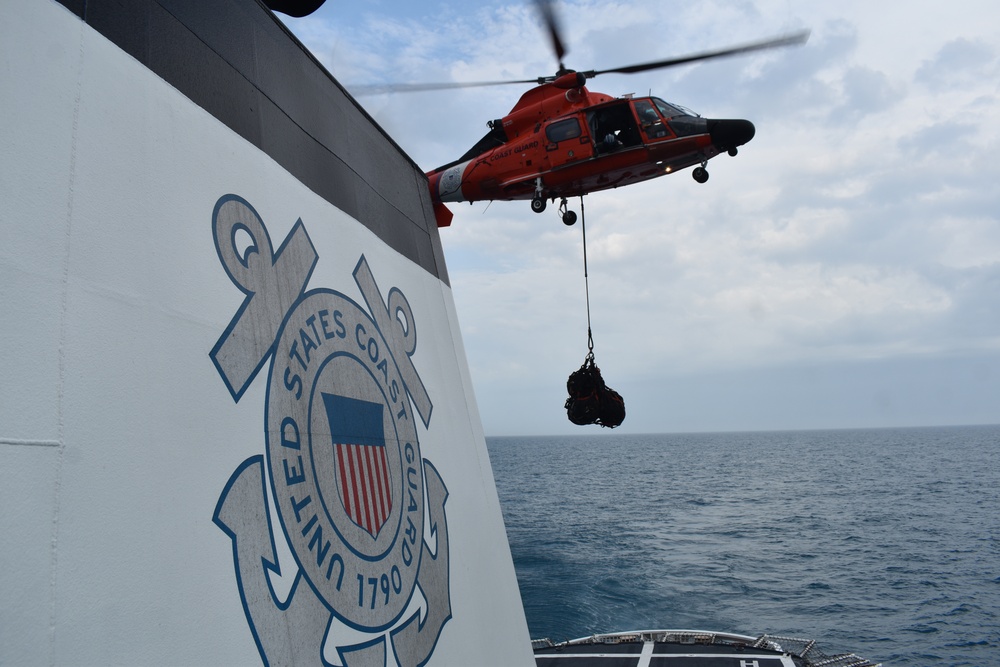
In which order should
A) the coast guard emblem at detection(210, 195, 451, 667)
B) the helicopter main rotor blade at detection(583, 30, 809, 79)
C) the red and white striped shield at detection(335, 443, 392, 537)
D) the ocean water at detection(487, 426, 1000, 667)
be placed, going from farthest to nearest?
the ocean water at detection(487, 426, 1000, 667) < the helicopter main rotor blade at detection(583, 30, 809, 79) < the red and white striped shield at detection(335, 443, 392, 537) < the coast guard emblem at detection(210, 195, 451, 667)

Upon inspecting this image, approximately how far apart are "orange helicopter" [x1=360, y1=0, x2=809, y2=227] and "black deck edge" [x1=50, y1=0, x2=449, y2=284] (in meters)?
5.79

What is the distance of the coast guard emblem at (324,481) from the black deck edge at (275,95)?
2.18ft

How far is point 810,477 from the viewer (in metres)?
80.3

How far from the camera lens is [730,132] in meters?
12.7

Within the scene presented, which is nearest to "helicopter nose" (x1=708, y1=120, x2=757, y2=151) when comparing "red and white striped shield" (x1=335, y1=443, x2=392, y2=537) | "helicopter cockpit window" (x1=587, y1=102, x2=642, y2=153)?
"helicopter cockpit window" (x1=587, y1=102, x2=642, y2=153)

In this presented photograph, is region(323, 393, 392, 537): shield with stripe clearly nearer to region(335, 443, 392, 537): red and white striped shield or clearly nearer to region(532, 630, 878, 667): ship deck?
region(335, 443, 392, 537): red and white striped shield

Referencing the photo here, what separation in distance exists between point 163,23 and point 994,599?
3538 cm

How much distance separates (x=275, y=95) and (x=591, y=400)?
9.64 metres

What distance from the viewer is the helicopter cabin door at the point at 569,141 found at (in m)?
13.0

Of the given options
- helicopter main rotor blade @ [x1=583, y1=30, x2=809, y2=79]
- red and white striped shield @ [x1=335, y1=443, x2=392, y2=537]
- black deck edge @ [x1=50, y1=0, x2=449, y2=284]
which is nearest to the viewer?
black deck edge @ [x1=50, y1=0, x2=449, y2=284]

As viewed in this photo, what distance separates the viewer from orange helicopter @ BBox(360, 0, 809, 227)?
12.8 m

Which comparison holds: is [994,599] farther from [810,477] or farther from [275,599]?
[810,477]

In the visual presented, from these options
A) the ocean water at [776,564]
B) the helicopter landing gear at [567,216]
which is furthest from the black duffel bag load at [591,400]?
the ocean water at [776,564]

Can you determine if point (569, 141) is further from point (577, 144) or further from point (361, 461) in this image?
point (361, 461)
